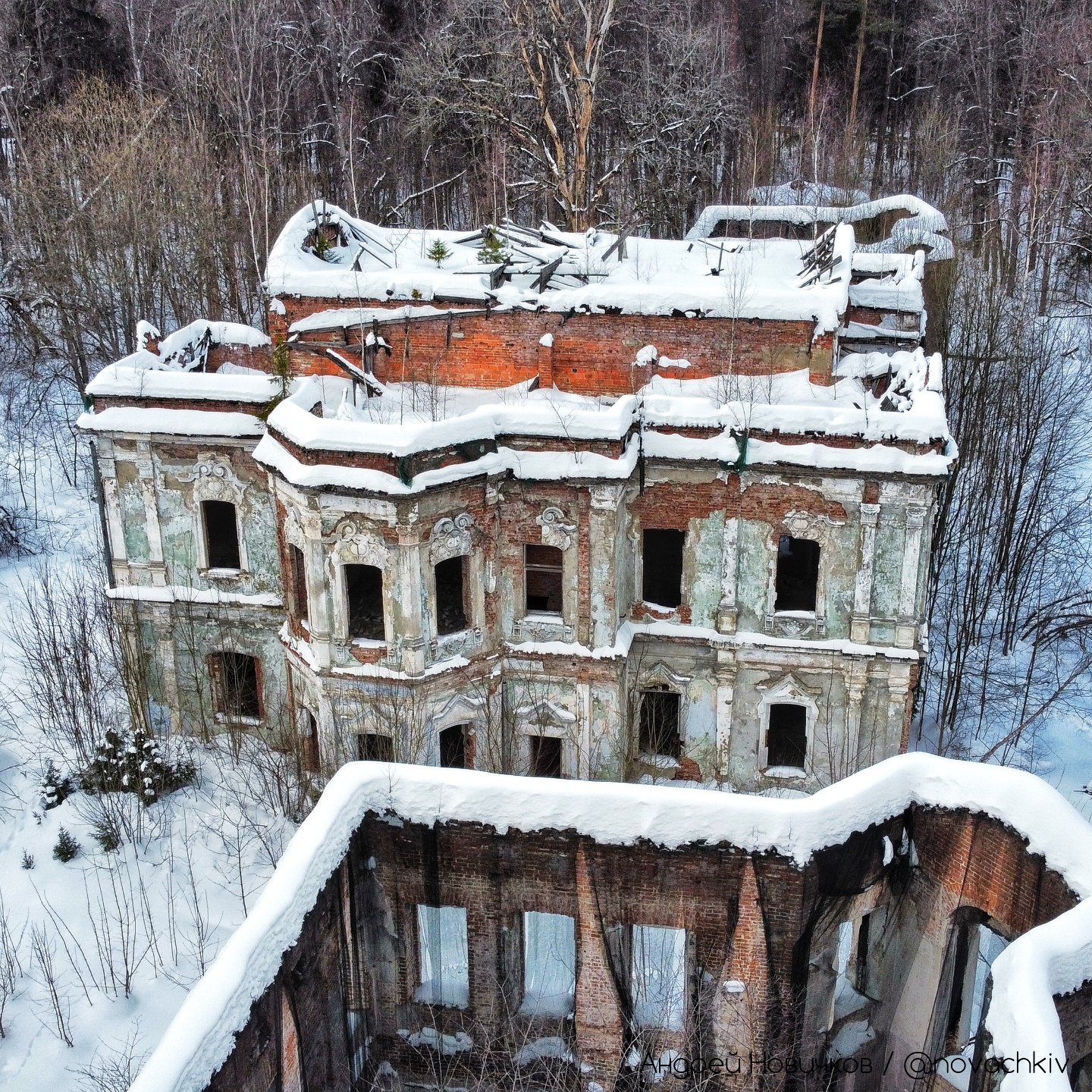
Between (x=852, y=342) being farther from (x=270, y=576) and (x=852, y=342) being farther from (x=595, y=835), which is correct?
(x=595, y=835)

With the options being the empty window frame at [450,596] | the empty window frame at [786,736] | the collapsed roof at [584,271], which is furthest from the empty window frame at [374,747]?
the collapsed roof at [584,271]

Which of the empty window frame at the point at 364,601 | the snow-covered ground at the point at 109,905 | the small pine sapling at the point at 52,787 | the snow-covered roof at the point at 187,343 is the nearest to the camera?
the snow-covered ground at the point at 109,905

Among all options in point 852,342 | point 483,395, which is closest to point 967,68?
point 852,342

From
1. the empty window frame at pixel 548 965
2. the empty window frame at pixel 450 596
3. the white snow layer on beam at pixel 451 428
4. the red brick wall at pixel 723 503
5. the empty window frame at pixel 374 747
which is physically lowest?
the empty window frame at pixel 548 965

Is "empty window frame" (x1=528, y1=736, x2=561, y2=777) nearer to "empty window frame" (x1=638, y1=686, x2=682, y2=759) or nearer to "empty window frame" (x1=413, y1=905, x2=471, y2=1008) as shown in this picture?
"empty window frame" (x1=638, y1=686, x2=682, y2=759)

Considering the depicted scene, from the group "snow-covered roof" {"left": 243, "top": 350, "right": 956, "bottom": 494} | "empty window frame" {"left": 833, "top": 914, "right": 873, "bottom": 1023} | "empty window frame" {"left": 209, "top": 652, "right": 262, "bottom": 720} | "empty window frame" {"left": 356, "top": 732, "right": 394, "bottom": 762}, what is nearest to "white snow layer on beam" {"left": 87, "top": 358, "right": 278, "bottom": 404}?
"snow-covered roof" {"left": 243, "top": 350, "right": 956, "bottom": 494}

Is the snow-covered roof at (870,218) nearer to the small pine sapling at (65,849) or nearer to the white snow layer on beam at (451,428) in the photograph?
the white snow layer on beam at (451,428)

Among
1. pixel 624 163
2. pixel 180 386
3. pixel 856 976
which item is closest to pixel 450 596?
pixel 180 386
